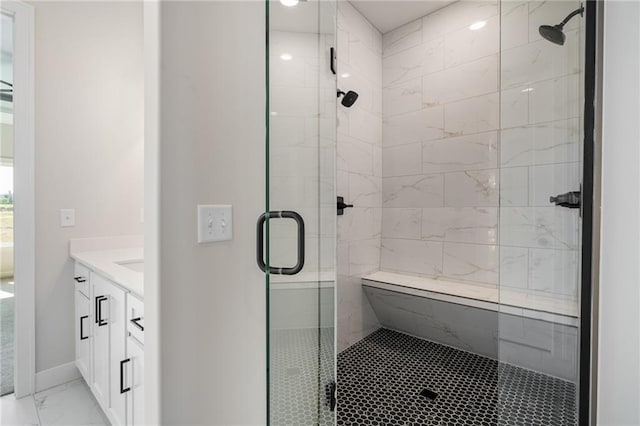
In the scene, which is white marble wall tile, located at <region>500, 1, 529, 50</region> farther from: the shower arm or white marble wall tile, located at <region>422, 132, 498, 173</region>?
white marble wall tile, located at <region>422, 132, 498, 173</region>

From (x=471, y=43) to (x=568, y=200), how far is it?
1.96 metres

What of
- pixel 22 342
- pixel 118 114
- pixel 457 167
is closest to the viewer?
pixel 22 342

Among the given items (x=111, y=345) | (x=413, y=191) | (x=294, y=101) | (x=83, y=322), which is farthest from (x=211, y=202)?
(x=413, y=191)

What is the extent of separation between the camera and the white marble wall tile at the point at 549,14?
3.53ft

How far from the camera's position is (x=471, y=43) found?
97.9 inches

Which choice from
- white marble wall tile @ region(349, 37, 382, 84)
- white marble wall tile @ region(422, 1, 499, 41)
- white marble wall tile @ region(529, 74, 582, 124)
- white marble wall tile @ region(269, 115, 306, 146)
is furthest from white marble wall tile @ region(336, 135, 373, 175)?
white marble wall tile @ region(269, 115, 306, 146)

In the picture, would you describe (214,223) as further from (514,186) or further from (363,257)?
(363,257)

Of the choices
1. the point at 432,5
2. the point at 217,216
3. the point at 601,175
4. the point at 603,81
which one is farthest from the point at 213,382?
the point at 432,5

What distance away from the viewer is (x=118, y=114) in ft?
7.66

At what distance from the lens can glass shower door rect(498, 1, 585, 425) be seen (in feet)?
3.53

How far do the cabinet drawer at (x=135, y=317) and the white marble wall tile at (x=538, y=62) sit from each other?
6.02 ft

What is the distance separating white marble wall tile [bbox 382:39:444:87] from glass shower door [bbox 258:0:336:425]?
1.84m

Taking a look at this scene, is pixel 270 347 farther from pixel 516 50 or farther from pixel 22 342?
pixel 22 342

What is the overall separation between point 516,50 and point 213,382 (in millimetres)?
1808
